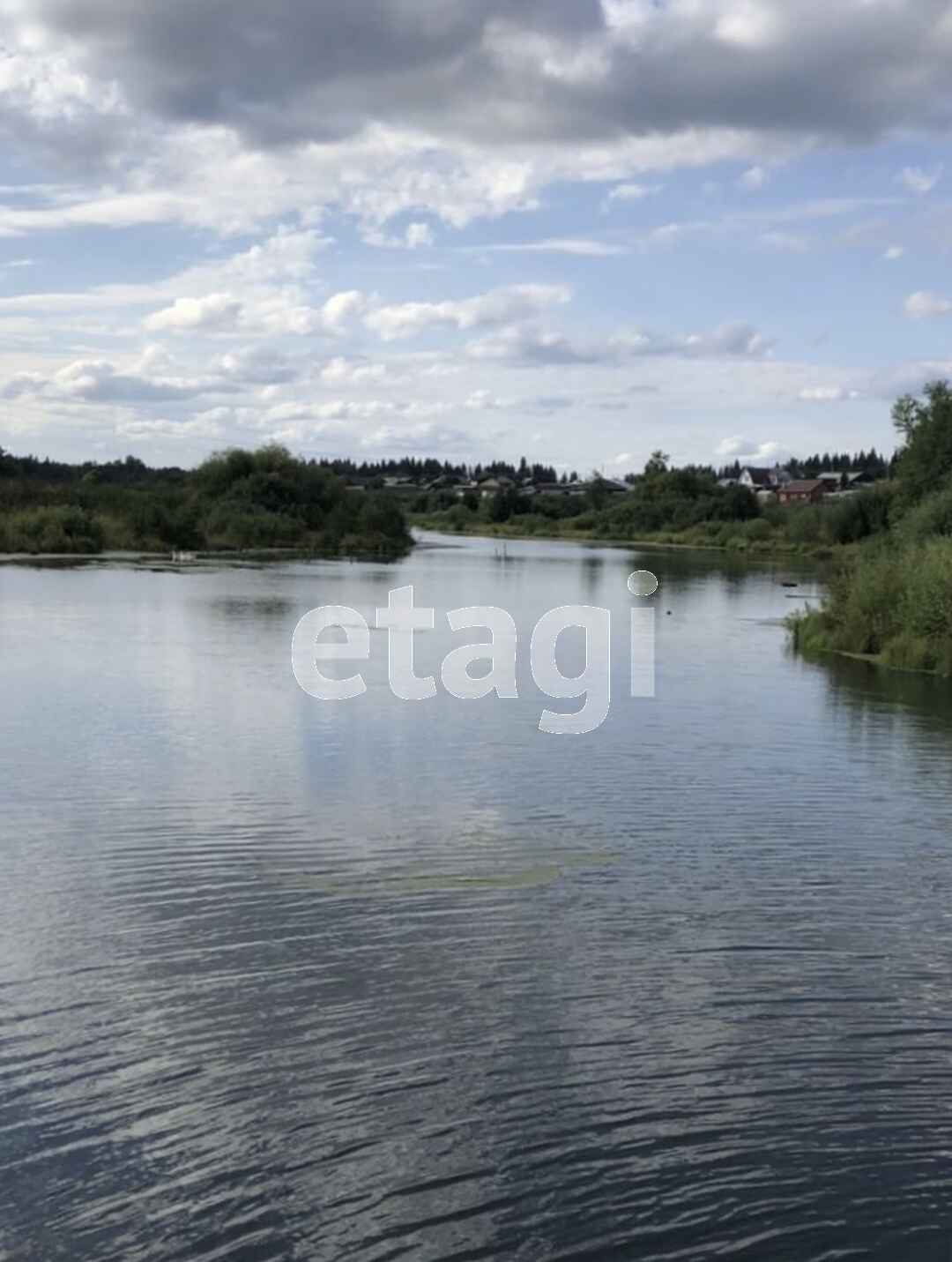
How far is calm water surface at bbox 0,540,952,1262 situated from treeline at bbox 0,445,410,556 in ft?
162

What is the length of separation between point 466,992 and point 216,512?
242 feet

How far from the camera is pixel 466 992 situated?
319 inches

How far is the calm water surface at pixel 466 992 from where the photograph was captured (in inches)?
229

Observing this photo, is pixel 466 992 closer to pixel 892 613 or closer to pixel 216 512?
pixel 892 613

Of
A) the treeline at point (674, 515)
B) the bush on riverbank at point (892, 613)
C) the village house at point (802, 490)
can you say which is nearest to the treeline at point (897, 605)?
the bush on riverbank at point (892, 613)

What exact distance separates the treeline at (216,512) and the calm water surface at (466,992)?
49.4 m

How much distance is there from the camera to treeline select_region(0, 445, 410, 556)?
64.7 m

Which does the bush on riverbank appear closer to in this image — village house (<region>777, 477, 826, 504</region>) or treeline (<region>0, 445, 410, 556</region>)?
treeline (<region>0, 445, 410, 556</region>)

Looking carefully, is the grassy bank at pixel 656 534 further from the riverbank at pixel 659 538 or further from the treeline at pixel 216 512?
the treeline at pixel 216 512

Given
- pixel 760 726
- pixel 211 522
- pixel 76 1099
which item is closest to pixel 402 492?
pixel 211 522

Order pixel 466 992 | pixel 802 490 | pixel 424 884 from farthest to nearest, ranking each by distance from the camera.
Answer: pixel 802 490 → pixel 424 884 → pixel 466 992

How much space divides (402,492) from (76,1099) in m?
183

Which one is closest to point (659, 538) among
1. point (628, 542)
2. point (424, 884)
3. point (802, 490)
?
point (628, 542)

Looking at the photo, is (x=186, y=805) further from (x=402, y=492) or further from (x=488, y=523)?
(x=402, y=492)
